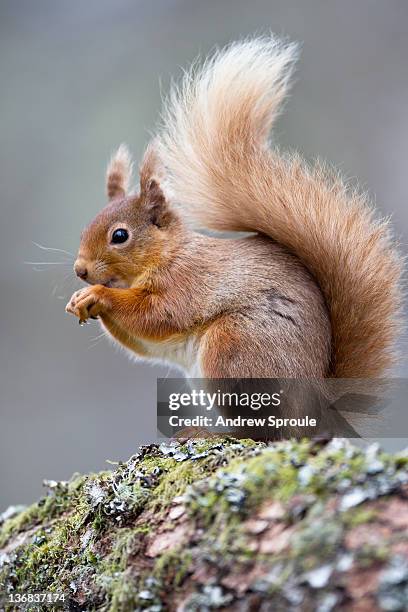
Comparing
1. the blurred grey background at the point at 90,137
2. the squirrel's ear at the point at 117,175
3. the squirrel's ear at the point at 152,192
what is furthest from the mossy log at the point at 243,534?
the blurred grey background at the point at 90,137

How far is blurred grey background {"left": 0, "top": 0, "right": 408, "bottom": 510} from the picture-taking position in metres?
3.65

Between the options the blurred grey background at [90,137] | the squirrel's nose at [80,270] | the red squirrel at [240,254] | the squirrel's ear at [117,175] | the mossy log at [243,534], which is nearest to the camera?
the mossy log at [243,534]

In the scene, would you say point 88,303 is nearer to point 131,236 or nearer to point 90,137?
point 131,236

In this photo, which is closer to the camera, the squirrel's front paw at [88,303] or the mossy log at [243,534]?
the mossy log at [243,534]

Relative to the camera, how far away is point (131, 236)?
72.3 inches

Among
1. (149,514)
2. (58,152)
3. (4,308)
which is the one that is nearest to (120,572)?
A: (149,514)

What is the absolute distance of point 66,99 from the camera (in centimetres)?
426

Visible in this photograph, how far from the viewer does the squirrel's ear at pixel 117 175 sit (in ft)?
6.82

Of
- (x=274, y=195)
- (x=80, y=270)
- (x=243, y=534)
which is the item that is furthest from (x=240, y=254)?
(x=243, y=534)

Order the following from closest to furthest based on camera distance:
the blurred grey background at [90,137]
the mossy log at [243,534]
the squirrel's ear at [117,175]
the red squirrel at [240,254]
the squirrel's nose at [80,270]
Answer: the mossy log at [243,534] < the red squirrel at [240,254] < the squirrel's nose at [80,270] < the squirrel's ear at [117,175] < the blurred grey background at [90,137]

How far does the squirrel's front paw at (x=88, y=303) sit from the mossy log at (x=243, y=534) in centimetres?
48

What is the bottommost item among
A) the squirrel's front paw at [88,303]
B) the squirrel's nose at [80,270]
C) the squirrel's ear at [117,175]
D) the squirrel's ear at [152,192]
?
the squirrel's front paw at [88,303]

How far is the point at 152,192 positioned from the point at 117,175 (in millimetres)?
261

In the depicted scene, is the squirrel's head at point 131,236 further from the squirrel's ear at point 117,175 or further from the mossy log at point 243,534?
the mossy log at point 243,534
